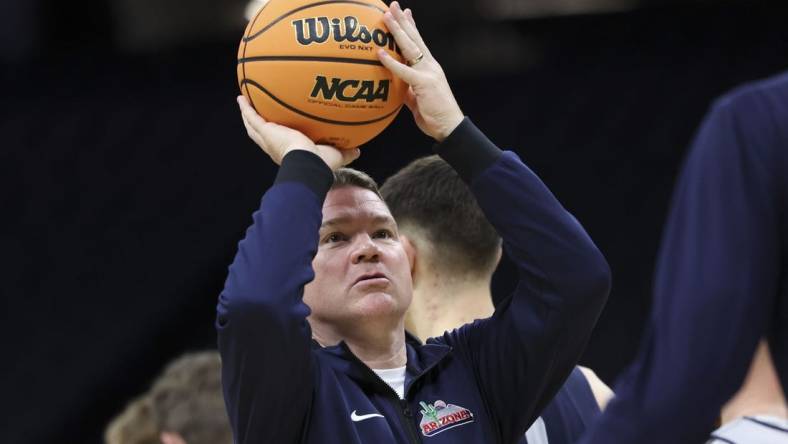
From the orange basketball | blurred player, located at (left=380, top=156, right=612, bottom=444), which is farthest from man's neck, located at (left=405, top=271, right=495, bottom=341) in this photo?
the orange basketball

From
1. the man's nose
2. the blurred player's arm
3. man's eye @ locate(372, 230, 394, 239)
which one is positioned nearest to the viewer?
the man's nose

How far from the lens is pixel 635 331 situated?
24.8 feet

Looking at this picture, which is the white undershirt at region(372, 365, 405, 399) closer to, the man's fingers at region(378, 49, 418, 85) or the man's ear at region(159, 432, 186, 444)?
the man's fingers at region(378, 49, 418, 85)

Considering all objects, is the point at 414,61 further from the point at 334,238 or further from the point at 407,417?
the point at 407,417

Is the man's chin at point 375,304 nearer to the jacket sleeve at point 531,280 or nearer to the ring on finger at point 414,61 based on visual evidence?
the jacket sleeve at point 531,280

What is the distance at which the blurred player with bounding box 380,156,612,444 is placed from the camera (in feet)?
11.2

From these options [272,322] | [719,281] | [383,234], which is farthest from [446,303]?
[719,281]

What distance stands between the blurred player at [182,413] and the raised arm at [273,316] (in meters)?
1.18

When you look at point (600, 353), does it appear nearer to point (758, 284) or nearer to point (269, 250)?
point (269, 250)

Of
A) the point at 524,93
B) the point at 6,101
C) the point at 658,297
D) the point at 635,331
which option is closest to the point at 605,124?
the point at 524,93

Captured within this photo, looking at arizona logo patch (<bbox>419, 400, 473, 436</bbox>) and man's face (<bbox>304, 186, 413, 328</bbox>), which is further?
man's face (<bbox>304, 186, 413, 328</bbox>)

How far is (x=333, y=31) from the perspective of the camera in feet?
8.41

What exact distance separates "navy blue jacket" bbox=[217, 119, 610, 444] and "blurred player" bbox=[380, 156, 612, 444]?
539 mm

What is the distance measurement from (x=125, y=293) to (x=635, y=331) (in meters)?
3.38
